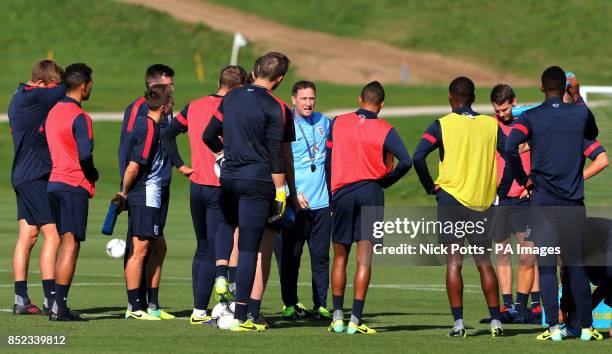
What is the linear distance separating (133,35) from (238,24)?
5.43 metres

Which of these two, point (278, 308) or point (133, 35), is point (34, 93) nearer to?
point (278, 308)

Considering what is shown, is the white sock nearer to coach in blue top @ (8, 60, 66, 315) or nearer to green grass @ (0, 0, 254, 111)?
coach in blue top @ (8, 60, 66, 315)

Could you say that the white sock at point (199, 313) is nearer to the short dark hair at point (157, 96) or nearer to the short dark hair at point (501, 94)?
the short dark hair at point (157, 96)

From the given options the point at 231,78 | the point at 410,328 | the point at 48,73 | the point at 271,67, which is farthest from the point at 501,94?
the point at 48,73

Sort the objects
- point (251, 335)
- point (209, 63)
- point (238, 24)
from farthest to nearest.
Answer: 1. point (238, 24)
2. point (209, 63)
3. point (251, 335)

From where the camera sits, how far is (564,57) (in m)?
67.9

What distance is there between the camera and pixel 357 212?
1316cm

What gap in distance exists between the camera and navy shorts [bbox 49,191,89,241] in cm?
1389

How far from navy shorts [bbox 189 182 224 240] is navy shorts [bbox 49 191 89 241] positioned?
3.30 feet

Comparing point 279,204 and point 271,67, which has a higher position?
point 271,67

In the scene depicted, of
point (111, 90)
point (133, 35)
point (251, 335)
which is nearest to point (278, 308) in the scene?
point (251, 335)

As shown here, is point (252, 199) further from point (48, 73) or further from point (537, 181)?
point (48, 73)

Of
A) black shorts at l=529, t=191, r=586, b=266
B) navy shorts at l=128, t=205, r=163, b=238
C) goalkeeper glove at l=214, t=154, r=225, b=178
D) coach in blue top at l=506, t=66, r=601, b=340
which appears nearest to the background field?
coach in blue top at l=506, t=66, r=601, b=340

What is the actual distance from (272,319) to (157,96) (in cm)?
237
